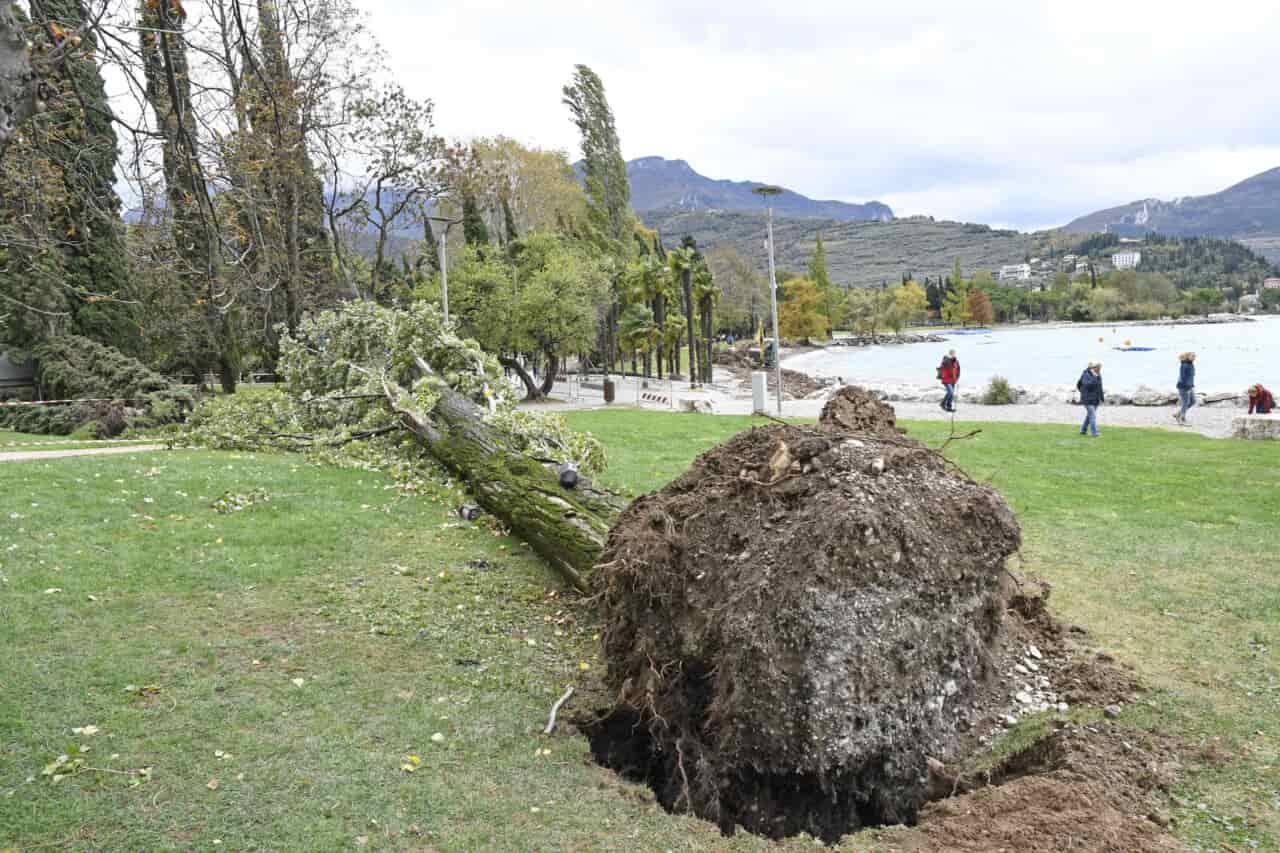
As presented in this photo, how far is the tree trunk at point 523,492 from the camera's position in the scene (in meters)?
6.87

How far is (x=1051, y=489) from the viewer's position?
10812 mm

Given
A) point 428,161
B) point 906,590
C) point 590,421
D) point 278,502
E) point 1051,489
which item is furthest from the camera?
point 428,161

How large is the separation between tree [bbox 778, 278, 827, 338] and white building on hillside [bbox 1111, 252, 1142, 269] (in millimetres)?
129293

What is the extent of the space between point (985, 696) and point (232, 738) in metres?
4.22

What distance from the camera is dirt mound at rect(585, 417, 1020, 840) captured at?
4.06m

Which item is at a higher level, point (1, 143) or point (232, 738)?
point (1, 143)

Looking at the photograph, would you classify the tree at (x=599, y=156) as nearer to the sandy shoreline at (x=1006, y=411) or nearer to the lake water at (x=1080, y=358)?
the lake water at (x=1080, y=358)

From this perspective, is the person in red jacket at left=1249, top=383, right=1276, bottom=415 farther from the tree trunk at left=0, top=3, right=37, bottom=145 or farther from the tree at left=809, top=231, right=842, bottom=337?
the tree at left=809, top=231, right=842, bottom=337

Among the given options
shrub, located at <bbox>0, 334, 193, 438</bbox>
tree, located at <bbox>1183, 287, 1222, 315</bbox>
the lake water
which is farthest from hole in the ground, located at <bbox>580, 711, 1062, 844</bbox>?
tree, located at <bbox>1183, 287, 1222, 315</bbox>

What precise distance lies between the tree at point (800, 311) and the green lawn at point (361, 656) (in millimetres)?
85236

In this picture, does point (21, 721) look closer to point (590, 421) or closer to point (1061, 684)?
point (1061, 684)

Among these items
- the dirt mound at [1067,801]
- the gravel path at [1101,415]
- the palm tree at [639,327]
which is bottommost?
the gravel path at [1101,415]

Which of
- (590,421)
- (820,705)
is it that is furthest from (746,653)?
(590,421)

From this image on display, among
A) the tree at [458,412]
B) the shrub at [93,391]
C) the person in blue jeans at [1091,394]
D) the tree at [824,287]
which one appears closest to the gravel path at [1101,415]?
the person in blue jeans at [1091,394]
